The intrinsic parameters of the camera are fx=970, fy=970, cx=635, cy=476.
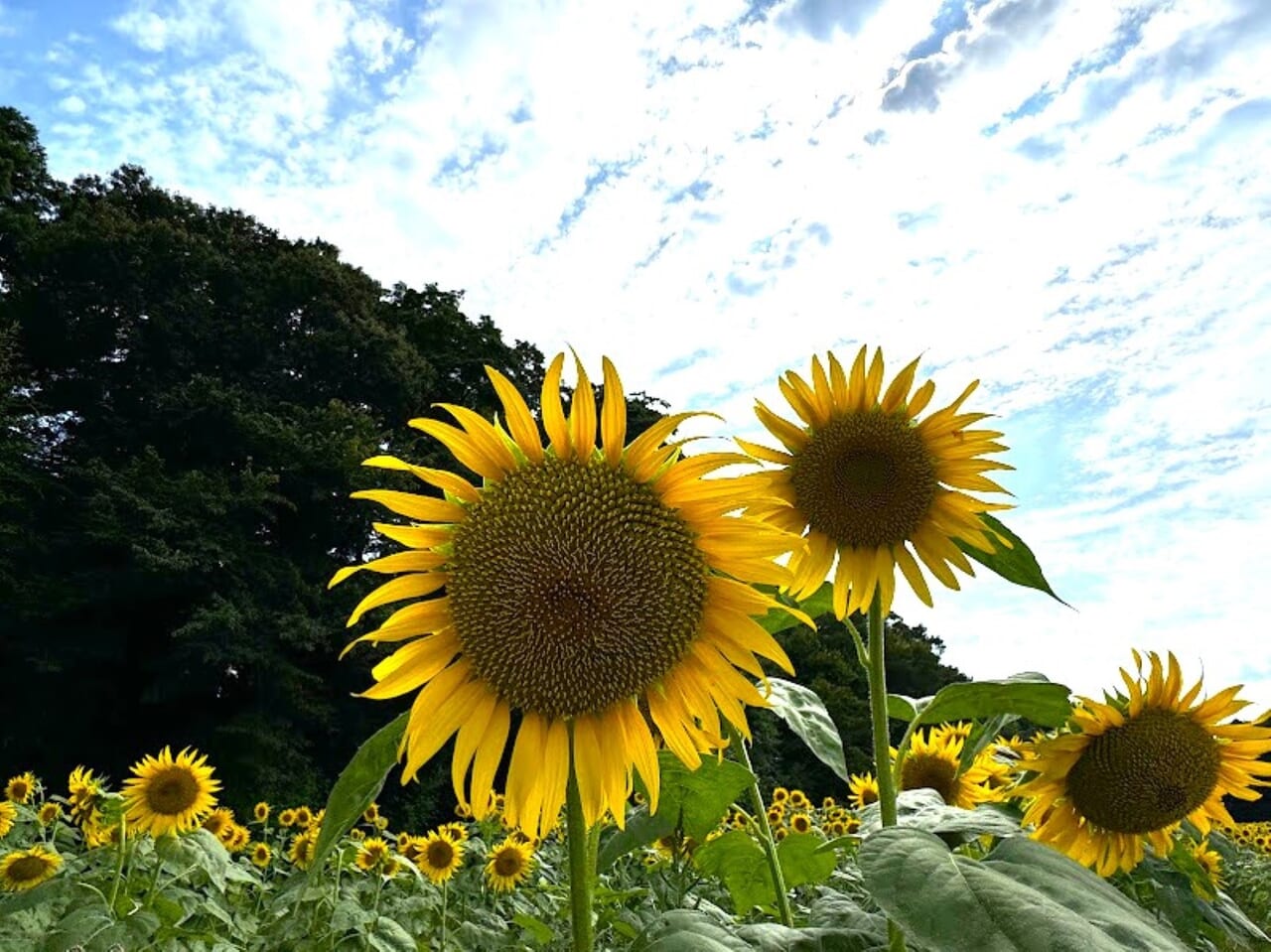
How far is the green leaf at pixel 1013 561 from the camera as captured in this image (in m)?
1.60

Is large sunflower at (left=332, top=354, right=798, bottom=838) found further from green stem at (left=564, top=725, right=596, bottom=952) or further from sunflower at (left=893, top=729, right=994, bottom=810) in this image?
sunflower at (left=893, top=729, right=994, bottom=810)

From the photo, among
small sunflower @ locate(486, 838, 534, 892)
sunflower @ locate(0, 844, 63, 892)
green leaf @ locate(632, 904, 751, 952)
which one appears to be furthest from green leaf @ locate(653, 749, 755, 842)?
small sunflower @ locate(486, 838, 534, 892)

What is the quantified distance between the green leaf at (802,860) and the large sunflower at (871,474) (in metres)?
0.44

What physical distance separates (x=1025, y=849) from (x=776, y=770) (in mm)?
15047

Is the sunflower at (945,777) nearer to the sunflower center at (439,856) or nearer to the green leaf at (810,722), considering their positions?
the green leaf at (810,722)

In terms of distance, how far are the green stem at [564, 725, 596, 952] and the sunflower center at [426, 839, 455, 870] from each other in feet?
11.7

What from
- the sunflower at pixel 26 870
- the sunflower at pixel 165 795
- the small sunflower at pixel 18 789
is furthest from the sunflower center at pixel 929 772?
the small sunflower at pixel 18 789

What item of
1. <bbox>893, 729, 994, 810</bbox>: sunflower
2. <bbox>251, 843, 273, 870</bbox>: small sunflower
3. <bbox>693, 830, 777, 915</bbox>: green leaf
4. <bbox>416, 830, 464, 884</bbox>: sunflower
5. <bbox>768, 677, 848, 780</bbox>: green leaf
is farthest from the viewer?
<bbox>251, 843, 273, 870</bbox>: small sunflower

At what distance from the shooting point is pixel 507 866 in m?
4.77

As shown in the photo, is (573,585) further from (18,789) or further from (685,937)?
(18,789)

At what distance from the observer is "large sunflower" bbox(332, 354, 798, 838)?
4.15ft

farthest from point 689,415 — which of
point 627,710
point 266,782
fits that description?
point 266,782

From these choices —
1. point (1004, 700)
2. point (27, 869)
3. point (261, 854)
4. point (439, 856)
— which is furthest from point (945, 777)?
point (261, 854)

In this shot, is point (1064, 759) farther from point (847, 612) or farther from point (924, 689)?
point (924, 689)
